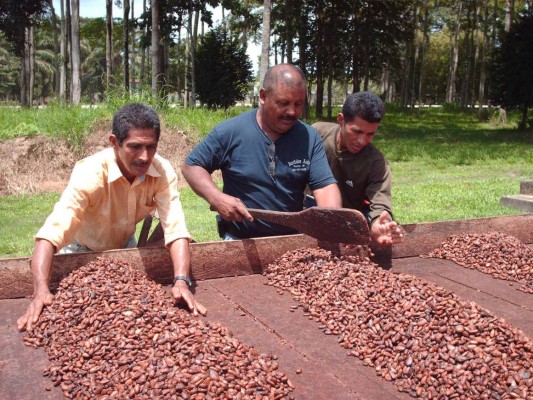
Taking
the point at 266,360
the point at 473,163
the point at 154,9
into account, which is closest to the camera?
the point at 266,360

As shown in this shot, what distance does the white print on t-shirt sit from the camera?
12.2ft

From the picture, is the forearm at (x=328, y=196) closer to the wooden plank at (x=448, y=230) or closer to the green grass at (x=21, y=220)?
the wooden plank at (x=448, y=230)

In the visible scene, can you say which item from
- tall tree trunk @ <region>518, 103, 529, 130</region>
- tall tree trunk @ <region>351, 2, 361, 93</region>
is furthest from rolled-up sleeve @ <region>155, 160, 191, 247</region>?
tall tree trunk @ <region>351, 2, 361, 93</region>

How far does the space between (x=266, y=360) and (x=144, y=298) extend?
2.20 ft

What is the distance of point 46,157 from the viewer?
980 centimetres

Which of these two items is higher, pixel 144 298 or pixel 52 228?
pixel 52 228

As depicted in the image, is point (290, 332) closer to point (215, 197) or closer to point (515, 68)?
point (215, 197)

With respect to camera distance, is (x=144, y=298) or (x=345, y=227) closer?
(x=144, y=298)

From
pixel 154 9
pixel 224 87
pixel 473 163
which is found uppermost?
pixel 154 9

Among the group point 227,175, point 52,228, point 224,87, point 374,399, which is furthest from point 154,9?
point 374,399

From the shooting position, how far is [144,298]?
2.62 metres

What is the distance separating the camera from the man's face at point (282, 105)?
356 centimetres

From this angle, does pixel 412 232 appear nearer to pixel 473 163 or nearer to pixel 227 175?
pixel 227 175

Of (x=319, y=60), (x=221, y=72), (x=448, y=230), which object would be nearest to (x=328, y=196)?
(x=448, y=230)
